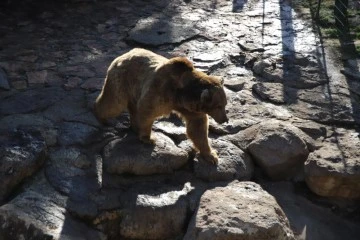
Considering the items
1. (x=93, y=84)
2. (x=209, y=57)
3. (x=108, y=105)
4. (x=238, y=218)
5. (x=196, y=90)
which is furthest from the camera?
(x=209, y=57)

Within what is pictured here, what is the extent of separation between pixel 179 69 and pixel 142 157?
1.00 metres

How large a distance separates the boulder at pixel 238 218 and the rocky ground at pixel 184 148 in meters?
0.01

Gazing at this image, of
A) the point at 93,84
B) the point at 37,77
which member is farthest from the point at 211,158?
the point at 37,77

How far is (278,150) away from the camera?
526cm

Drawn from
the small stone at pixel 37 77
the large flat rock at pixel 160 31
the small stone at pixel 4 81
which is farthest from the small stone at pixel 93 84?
the large flat rock at pixel 160 31

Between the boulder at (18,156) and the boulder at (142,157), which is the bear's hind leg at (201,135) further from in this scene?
the boulder at (18,156)

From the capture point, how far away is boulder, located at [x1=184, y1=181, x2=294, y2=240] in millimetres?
4176

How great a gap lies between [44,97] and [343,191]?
3659mm

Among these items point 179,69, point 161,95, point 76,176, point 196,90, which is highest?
point 179,69

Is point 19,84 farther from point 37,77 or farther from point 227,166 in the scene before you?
point 227,166

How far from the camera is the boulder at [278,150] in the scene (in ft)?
17.1

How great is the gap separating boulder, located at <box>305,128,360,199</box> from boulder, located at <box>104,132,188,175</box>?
1.33 metres

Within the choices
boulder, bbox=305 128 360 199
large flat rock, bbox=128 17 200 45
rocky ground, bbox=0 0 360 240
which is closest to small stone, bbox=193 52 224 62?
rocky ground, bbox=0 0 360 240

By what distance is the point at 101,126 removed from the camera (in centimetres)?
564
